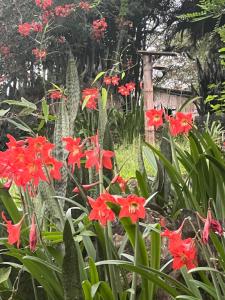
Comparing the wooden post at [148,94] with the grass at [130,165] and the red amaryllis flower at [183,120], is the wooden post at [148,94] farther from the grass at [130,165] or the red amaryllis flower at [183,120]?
the red amaryllis flower at [183,120]

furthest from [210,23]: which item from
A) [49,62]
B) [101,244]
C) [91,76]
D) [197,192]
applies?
[101,244]

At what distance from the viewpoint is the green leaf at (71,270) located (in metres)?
1.35

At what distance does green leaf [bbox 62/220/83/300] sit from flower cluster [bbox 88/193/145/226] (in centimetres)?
8

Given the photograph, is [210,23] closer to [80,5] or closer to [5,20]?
[80,5]

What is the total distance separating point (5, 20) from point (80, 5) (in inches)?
50.2

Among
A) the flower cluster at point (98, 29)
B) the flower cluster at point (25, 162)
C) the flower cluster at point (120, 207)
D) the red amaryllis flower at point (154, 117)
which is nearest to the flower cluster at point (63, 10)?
the flower cluster at point (98, 29)

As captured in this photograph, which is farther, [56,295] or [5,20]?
[5,20]

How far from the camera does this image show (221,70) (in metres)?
8.37

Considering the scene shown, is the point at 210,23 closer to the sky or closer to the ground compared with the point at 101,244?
closer to the sky

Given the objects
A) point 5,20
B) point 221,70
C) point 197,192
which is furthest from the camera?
point 5,20

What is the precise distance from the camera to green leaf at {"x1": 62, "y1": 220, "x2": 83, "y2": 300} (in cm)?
135

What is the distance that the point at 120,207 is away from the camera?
1444 millimetres

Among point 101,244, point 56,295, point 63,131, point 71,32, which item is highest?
point 71,32

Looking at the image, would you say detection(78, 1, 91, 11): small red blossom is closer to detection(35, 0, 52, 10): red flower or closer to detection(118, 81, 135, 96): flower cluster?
detection(35, 0, 52, 10): red flower
